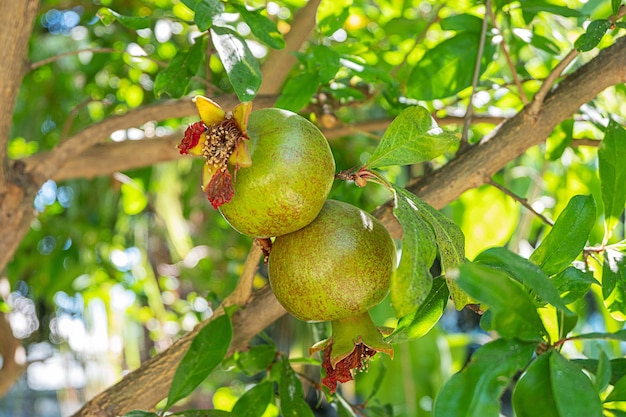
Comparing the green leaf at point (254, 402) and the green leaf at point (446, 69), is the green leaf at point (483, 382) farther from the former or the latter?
the green leaf at point (446, 69)

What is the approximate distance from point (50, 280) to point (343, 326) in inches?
47.5

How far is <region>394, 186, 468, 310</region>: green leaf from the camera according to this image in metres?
0.54

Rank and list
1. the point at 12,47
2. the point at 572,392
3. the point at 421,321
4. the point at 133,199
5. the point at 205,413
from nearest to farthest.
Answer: the point at 572,392
the point at 421,321
the point at 205,413
the point at 12,47
the point at 133,199

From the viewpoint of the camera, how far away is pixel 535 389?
484 millimetres

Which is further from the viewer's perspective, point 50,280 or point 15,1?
point 50,280

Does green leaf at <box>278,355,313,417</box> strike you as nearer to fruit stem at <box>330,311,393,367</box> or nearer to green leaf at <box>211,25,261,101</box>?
fruit stem at <box>330,311,393,367</box>

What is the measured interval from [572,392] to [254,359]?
48 centimetres

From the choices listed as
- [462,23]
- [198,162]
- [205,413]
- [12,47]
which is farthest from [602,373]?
[198,162]

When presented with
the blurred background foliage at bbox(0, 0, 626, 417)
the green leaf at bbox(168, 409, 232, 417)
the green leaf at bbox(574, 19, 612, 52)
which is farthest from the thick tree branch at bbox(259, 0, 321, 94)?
the green leaf at bbox(168, 409, 232, 417)

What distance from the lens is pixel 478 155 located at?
833 millimetres

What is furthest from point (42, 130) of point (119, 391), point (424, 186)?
point (424, 186)

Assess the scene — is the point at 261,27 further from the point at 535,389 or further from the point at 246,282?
the point at 535,389

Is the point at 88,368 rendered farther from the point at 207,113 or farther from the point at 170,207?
the point at 207,113

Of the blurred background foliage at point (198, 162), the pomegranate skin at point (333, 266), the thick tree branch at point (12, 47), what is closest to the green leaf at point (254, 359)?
the blurred background foliage at point (198, 162)
